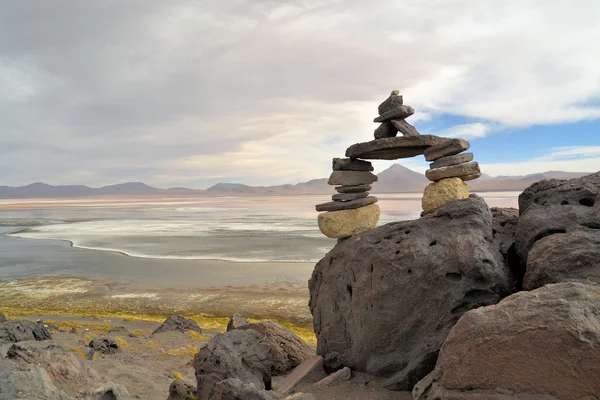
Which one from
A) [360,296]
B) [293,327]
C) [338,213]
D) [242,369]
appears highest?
[338,213]

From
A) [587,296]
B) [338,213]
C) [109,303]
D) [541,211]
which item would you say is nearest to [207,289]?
[109,303]

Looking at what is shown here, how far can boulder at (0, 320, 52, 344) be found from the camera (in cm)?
1432

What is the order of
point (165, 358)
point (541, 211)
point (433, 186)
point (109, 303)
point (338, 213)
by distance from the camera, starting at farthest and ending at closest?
point (109, 303), point (165, 358), point (338, 213), point (433, 186), point (541, 211)

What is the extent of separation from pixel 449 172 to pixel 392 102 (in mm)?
2713

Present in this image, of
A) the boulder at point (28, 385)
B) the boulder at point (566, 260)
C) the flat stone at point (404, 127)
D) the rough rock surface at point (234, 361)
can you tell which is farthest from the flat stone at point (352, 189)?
the boulder at point (28, 385)

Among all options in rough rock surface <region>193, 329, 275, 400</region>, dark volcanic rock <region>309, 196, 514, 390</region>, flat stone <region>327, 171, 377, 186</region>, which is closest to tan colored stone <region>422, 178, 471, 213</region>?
dark volcanic rock <region>309, 196, 514, 390</region>

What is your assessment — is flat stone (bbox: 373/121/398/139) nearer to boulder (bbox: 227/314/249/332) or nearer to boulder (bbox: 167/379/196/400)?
boulder (bbox: 227/314/249/332)

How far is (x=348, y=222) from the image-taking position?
11930mm

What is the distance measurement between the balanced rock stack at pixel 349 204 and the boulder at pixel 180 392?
205 inches

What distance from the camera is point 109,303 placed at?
979 inches

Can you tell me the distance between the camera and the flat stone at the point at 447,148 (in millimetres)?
10472

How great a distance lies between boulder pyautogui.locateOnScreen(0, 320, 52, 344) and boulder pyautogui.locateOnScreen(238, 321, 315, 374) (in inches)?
311

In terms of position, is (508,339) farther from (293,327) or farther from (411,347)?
(293,327)

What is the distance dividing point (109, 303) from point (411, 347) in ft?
67.2
